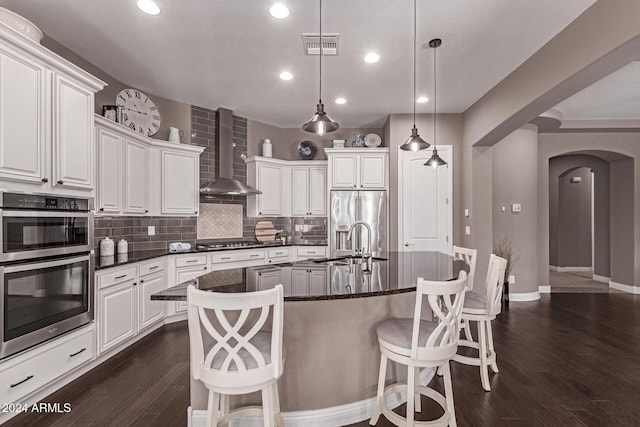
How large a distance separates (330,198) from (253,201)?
4.08 feet

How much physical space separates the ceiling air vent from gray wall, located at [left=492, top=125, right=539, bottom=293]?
11.0ft

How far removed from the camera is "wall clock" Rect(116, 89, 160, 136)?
13.1 feet

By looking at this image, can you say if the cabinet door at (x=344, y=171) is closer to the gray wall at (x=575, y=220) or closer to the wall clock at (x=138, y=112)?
the wall clock at (x=138, y=112)

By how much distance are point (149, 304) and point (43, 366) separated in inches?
53.7

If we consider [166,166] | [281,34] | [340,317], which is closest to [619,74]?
[281,34]

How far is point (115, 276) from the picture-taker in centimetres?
311

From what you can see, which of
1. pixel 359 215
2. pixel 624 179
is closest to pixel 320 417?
pixel 359 215

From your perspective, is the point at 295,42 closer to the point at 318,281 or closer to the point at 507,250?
the point at 318,281

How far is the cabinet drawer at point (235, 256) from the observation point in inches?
177

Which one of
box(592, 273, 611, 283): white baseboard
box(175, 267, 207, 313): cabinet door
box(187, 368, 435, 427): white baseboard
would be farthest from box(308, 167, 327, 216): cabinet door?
box(592, 273, 611, 283): white baseboard

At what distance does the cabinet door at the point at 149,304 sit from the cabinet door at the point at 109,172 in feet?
2.74

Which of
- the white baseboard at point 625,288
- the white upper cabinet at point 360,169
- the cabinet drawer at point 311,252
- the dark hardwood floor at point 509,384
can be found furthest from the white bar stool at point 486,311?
the white baseboard at point 625,288

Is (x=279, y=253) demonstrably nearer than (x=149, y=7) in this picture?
No

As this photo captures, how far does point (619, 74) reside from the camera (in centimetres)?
378
